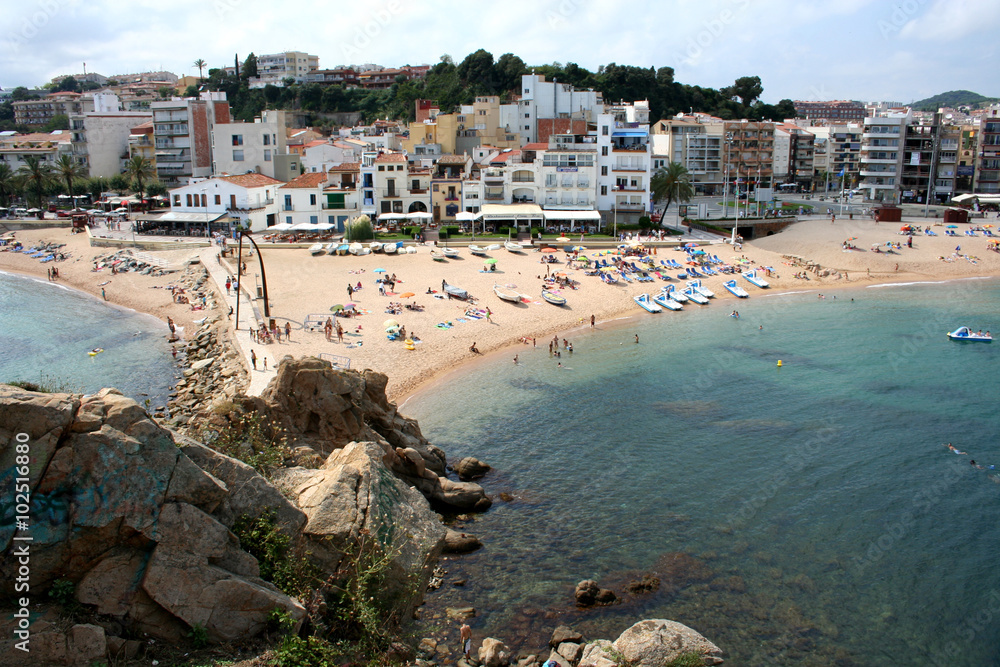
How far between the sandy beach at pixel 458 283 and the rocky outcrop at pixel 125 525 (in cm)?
2043

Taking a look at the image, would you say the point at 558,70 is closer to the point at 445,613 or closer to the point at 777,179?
the point at 777,179

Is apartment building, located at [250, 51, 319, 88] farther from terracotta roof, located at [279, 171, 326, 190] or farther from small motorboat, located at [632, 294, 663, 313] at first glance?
small motorboat, located at [632, 294, 663, 313]

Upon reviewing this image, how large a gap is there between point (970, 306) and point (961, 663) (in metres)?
43.7

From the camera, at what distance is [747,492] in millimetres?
24297

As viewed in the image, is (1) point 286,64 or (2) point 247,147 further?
(1) point 286,64

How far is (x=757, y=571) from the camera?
19859 mm

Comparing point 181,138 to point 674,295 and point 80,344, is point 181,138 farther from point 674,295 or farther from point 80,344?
point 674,295

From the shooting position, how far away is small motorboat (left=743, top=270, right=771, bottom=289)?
58.1 metres

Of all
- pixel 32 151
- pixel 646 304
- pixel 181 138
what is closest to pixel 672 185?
pixel 646 304

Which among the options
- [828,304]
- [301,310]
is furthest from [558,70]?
[301,310]

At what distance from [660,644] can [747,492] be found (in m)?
9.88

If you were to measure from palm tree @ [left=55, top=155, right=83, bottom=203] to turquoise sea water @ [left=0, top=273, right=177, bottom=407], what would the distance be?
35750 mm

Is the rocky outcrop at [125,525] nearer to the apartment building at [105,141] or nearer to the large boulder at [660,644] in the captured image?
the large boulder at [660,644]

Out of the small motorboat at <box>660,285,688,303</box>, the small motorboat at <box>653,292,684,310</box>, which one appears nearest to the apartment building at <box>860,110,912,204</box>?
the small motorboat at <box>660,285,688,303</box>
